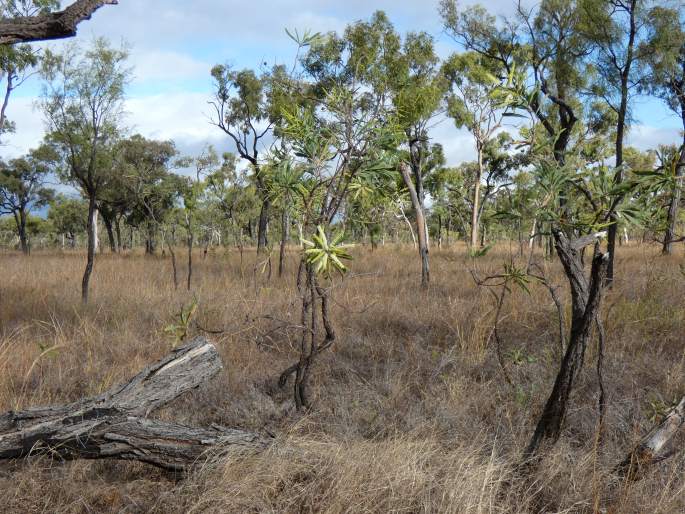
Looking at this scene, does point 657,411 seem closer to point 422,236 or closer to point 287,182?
point 287,182

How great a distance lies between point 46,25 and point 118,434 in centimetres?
269

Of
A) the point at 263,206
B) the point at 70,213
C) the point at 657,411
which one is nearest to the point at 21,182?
the point at 70,213

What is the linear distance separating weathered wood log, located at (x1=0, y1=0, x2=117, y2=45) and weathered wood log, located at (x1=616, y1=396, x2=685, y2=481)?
429 centimetres

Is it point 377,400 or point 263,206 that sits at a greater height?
point 263,206

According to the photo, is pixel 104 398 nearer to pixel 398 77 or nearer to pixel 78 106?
pixel 78 106

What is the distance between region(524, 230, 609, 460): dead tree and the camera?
293cm

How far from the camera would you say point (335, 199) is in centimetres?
410

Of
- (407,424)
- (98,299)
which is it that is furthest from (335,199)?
(98,299)

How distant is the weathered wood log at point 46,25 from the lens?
11.4 feet

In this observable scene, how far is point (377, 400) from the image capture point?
13.8 feet

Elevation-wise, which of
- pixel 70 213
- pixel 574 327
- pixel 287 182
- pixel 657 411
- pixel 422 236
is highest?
pixel 70 213

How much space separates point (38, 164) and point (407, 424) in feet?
115

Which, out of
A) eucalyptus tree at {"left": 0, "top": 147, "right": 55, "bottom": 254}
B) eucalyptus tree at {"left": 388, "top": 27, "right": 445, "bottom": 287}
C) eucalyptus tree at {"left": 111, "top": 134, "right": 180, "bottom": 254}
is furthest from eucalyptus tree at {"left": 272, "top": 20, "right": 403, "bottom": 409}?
eucalyptus tree at {"left": 0, "top": 147, "right": 55, "bottom": 254}

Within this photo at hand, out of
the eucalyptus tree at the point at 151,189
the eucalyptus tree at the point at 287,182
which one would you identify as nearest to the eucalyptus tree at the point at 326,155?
the eucalyptus tree at the point at 287,182
